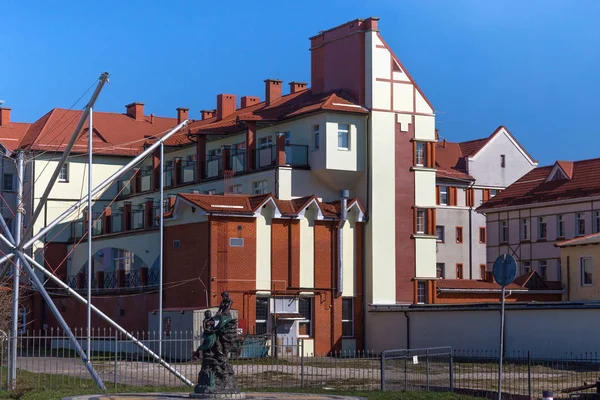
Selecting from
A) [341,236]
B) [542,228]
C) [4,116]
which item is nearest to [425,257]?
[341,236]

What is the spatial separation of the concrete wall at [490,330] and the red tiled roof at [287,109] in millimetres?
10676

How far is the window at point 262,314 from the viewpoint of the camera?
54312 millimetres

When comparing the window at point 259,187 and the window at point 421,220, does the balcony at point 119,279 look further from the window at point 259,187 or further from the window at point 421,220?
the window at point 421,220

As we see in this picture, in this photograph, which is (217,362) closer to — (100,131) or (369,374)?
(369,374)

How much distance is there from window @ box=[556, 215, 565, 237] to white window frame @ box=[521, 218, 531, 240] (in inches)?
128

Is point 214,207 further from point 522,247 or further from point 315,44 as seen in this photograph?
point 522,247

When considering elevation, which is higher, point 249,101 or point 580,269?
point 249,101

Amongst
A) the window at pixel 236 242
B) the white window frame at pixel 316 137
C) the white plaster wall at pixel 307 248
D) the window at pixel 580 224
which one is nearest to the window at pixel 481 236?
the window at pixel 580 224

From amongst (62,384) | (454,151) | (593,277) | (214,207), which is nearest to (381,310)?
(214,207)

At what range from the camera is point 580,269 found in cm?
6831

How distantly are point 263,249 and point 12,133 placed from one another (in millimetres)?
31846

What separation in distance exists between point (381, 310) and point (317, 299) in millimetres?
3499

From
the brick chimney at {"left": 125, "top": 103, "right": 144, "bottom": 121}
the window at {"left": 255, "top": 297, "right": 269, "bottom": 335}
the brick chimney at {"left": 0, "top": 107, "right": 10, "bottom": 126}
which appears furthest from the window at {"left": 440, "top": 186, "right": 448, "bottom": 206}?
the window at {"left": 255, "top": 297, "right": 269, "bottom": 335}

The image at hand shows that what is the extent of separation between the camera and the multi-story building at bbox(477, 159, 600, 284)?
77375 millimetres
